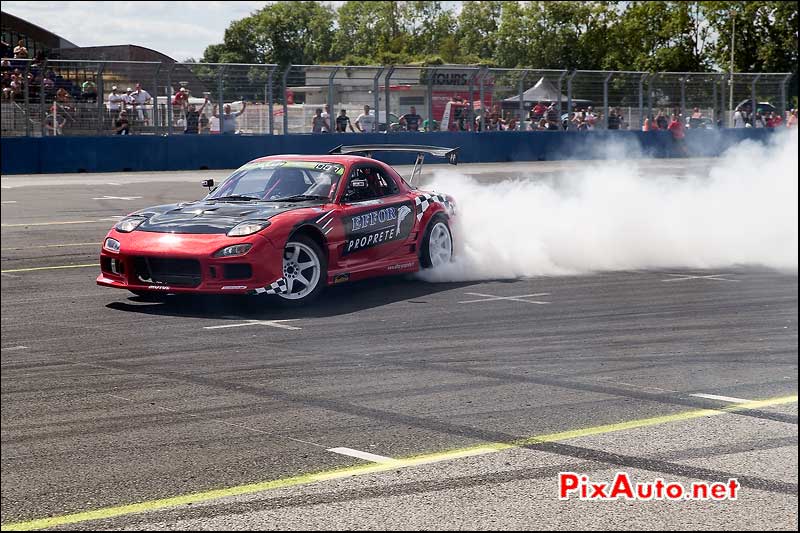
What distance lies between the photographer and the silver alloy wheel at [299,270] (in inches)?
337

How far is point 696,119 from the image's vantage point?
3409 cm

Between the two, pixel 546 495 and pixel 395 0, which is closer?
pixel 395 0

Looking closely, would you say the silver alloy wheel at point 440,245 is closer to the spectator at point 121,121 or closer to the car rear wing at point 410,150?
the car rear wing at point 410,150

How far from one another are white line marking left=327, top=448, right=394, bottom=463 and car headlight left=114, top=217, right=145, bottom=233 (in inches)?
172

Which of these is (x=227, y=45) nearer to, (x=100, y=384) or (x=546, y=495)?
(x=546, y=495)

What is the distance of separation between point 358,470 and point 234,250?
418cm

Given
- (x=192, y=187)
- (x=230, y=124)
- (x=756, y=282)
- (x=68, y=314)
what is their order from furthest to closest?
(x=230, y=124) → (x=192, y=187) → (x=756, y=282) → (x=68, y=314)

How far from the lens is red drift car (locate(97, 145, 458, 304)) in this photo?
8.16 metres

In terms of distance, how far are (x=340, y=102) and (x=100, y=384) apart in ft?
69.7

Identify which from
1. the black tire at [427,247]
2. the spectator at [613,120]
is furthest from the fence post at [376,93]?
the black tire at [427,247]


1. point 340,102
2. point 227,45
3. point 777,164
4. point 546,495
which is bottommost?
point 546,495

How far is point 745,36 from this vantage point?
3.95 meters

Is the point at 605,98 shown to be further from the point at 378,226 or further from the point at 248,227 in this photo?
the point at 248,227

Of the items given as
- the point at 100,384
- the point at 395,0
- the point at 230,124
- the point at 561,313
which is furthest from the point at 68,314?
the point at 230,124
